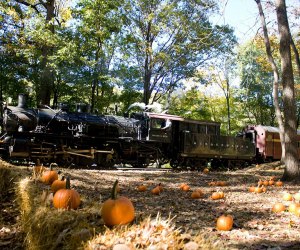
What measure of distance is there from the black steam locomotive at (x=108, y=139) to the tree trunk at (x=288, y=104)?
804 centimetres

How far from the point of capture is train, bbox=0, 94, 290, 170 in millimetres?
13273

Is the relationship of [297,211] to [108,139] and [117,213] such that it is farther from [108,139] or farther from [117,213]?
[108,139]

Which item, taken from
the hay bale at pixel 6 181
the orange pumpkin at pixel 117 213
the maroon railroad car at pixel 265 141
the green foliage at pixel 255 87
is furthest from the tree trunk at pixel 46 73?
the green foliage at pixel 255 87

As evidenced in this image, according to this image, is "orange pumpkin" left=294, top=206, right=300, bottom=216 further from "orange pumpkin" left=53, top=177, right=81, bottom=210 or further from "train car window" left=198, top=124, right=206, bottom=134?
"train car window" left=198, top=124, right=206, bottom=134

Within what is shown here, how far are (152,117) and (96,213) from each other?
46.1 ft

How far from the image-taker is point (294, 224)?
4.02 m

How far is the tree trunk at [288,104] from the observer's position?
353 inches

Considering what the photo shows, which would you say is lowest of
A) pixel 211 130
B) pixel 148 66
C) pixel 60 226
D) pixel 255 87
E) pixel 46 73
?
pixel 60 226

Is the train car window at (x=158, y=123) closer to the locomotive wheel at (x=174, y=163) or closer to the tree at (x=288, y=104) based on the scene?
the locomotive wheel at (x=174, y=163)

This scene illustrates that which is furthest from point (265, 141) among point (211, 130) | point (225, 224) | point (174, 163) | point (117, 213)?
point (117, 213)

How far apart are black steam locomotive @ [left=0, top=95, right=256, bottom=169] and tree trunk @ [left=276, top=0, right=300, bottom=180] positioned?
317 inches

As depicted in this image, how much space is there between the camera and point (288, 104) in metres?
9.22

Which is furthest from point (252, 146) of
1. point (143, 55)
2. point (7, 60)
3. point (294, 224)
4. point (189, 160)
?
point (294, 224)

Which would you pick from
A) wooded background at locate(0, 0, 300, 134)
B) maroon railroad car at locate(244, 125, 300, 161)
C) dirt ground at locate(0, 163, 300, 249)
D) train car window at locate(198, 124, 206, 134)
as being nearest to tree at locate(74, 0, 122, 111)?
wooded background at locate(0, 0, 300, 134)
